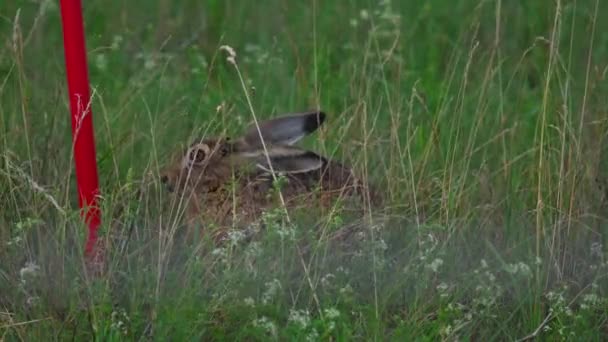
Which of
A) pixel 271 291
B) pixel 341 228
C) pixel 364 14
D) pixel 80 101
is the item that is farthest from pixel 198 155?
pixel 364 14

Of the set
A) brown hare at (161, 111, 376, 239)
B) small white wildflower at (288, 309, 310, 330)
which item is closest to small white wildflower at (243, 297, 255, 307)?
small white wildflower at (288, 309, 310, 330)

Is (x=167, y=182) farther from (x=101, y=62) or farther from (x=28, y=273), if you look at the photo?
(x=101, y=62)

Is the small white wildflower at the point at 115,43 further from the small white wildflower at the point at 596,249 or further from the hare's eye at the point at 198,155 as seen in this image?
the small white wildflower at the point at 596,249

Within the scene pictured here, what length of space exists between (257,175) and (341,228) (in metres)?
0.58

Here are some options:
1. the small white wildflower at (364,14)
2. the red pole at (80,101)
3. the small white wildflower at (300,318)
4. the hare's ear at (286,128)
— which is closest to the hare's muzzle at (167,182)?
the hare's ear at (286,128)

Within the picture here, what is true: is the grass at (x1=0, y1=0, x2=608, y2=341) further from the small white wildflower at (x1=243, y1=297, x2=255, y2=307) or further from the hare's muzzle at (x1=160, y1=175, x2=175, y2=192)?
the hare's muzzle at (x1=160, y1=175, x2=175, y2=192)

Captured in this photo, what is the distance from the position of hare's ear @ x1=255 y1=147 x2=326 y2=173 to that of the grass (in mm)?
250

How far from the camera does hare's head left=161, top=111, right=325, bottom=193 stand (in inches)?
263

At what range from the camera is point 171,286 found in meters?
5.87

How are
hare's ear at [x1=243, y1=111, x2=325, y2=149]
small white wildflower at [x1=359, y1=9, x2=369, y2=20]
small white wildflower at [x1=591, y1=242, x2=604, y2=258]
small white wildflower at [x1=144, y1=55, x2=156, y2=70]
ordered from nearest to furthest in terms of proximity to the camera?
small white wildflower at [x1=591, y1=242, x2=604, y2=258] → hare's ear at [x1=243, y1=111, x2=325, y2=149] → small white wildflower at [x1=144, y1=55, x2=156, y2=70] → small white wildflower at [x1=359, y1=9, x2=369, y2=20]

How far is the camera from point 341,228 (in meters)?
6.25

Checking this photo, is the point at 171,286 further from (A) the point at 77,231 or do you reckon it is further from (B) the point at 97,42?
(B) the point at 97,42

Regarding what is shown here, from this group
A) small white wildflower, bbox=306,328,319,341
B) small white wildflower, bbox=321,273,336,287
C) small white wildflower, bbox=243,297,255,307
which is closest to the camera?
Answer: small white wildflower, bbox=306,328,319,341

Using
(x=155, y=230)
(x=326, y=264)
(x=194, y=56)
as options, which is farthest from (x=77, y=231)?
(x=194, y=56)
